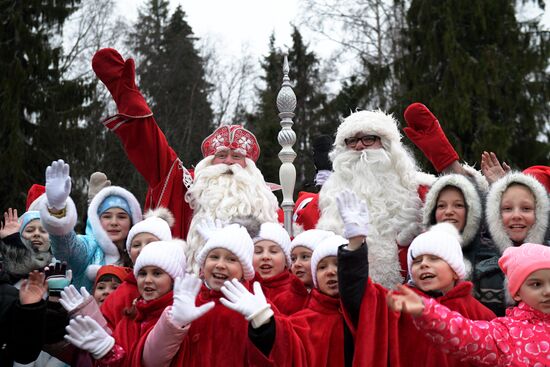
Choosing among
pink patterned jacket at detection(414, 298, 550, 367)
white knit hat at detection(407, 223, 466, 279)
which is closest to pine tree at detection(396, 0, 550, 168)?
white knit hat at detection(407, 223, 466, 279)

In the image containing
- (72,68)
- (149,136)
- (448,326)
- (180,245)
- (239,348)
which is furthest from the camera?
(72,68)

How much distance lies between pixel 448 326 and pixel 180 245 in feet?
6.09

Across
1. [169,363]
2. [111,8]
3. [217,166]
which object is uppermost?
[111,8]

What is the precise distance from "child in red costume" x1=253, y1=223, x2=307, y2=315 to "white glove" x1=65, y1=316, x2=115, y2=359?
121 cm

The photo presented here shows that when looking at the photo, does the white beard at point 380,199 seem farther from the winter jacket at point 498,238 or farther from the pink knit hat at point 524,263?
the pink knit hat at point 524,263

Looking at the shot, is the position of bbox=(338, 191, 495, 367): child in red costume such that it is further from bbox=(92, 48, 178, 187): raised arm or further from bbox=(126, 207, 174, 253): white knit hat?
bbox=(92, 48, 178, 187): raised arm

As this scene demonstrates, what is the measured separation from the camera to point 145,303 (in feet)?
13.8

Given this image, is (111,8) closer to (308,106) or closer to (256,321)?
(308,106)

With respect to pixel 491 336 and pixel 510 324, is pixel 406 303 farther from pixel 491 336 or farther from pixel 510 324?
pixel 510 324

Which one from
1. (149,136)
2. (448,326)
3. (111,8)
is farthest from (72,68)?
(448,326)

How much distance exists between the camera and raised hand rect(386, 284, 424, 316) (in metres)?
3.37

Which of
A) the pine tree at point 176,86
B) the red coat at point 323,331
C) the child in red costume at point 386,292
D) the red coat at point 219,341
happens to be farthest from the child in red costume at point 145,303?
the pine tree at point 176,86

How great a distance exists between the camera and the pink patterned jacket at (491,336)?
11.4 ft

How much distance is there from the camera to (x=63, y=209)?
16.9 ft
